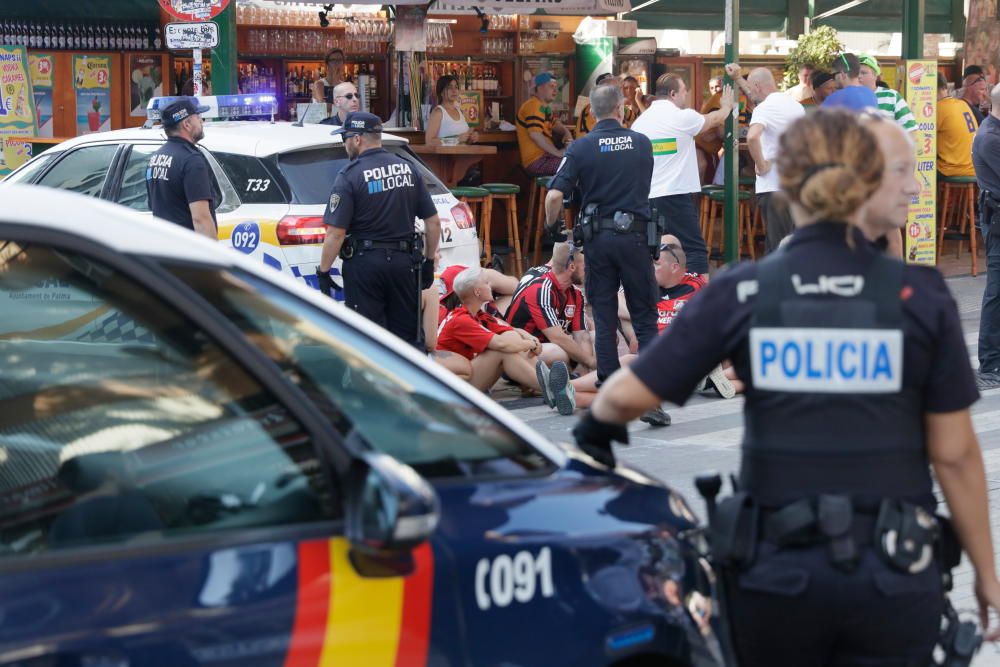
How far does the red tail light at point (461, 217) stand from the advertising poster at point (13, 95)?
5746 millimetres

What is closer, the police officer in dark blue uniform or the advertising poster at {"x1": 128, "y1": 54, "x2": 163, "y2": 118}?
the police officer in dark blue uniform

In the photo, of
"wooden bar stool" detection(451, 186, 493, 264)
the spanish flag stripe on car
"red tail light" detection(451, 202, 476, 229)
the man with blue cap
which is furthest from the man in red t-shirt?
the spanish flag stripe on car

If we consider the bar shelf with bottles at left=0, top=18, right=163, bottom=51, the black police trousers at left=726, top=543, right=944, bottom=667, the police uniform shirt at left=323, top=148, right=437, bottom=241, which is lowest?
the black police trousers at left=726, top=543, right=944, bottom=667

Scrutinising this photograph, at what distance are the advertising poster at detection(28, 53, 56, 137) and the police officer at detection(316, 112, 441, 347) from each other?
731 cm

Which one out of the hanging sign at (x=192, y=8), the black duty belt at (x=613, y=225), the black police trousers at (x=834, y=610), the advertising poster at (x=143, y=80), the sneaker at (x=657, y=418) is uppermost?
the hanging sign at (x=192, y=8)

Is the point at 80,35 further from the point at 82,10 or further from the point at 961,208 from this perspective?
the point at 961,208

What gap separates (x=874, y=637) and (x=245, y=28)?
13511 mm

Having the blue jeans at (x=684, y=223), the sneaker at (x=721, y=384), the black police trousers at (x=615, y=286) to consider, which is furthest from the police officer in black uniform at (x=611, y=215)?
the blue jeans at (x=684, y=223)

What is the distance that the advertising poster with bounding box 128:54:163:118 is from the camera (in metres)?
15.3

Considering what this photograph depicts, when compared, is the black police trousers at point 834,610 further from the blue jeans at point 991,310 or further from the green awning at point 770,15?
the green awning at point 770,15

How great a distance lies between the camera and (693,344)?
290cm

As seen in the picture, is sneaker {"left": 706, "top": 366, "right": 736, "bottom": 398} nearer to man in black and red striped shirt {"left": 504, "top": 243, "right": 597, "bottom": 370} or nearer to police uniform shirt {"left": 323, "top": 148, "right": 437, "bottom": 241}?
man in black and red striped shirt {"left": 504, "top": 243, "right": 597, "bottom": 370}

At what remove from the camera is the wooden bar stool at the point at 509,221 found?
14.0 meters

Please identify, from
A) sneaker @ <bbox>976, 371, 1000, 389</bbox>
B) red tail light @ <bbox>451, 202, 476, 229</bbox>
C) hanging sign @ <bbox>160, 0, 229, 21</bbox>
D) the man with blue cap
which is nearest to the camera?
sneaker @ <bbox>976, 371, 1000, 389</bbox>
